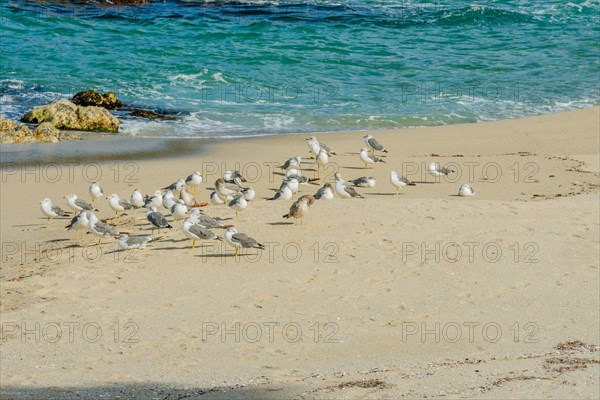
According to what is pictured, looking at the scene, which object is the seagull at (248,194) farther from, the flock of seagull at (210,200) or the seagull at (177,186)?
the seagull at (177,186)

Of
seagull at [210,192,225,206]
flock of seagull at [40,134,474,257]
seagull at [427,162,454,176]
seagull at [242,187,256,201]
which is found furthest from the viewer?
seagull at [427,162,454,176]

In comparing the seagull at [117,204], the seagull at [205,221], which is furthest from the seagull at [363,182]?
the seagull at [117,204]

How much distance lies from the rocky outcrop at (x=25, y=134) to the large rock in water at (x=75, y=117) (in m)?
0.73

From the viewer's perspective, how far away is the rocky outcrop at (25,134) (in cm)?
2062

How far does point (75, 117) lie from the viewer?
2217 centimetres

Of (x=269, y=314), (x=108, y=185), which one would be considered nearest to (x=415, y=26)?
(x=108, y=185)

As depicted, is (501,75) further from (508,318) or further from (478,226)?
(508,318)

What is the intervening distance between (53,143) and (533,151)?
10.3 metres

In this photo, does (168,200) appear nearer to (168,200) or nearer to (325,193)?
(168,200)

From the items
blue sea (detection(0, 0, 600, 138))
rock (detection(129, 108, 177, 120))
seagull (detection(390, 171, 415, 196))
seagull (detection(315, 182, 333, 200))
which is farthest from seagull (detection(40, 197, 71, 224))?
rock (detection(129, 108, 177, 120))

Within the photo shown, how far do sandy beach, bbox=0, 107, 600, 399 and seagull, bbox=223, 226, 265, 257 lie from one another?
180 mm

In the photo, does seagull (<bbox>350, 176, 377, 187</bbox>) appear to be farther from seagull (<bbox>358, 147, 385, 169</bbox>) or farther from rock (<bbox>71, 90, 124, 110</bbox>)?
rock (<bbox>71, 90, 124, 110</bbox>)

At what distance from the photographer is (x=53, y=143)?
20750mm

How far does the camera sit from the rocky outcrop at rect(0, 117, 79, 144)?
20.6 metres
